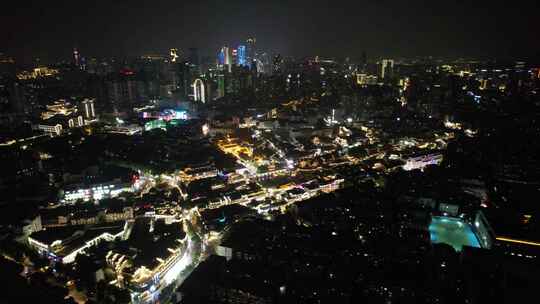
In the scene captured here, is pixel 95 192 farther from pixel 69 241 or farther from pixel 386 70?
pixel 386 70

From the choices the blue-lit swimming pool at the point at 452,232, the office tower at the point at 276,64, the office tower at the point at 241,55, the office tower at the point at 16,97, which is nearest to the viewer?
the blue-lit swimming pool at the point at 452,232

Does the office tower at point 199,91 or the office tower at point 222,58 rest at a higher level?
the office tower at point 222,58

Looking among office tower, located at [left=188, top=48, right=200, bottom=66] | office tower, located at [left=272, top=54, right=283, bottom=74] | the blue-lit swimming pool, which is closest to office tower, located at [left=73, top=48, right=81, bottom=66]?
office tower, located at [left=188, top=48, right=200, bottom=66]

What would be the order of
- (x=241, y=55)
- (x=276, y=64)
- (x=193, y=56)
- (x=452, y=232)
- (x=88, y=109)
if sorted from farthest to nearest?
(x=241, y=55) < (x=276, y=64) < (x=193, y=56) < (x=88, y=109) < (x=452, y=232)

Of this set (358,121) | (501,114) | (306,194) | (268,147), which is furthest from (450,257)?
(501,114)

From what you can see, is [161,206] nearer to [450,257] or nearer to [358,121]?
[450,257]

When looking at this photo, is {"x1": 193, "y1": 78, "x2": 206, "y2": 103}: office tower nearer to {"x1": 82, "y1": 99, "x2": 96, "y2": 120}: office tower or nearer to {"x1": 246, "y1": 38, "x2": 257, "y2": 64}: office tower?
{"x1": 82, "y1": 99, "x2": 96, "y2": 120}: office tower

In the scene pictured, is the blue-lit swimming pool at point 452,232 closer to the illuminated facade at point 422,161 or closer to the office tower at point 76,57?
the illuminated facade at point 422,161

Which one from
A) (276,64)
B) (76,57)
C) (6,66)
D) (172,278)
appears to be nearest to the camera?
(172,278)

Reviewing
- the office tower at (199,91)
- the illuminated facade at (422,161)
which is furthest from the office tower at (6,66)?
the illuminated facade at (422,161)

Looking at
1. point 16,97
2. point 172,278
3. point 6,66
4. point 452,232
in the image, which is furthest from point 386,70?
point 6,66

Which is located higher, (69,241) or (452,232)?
(69,241)
